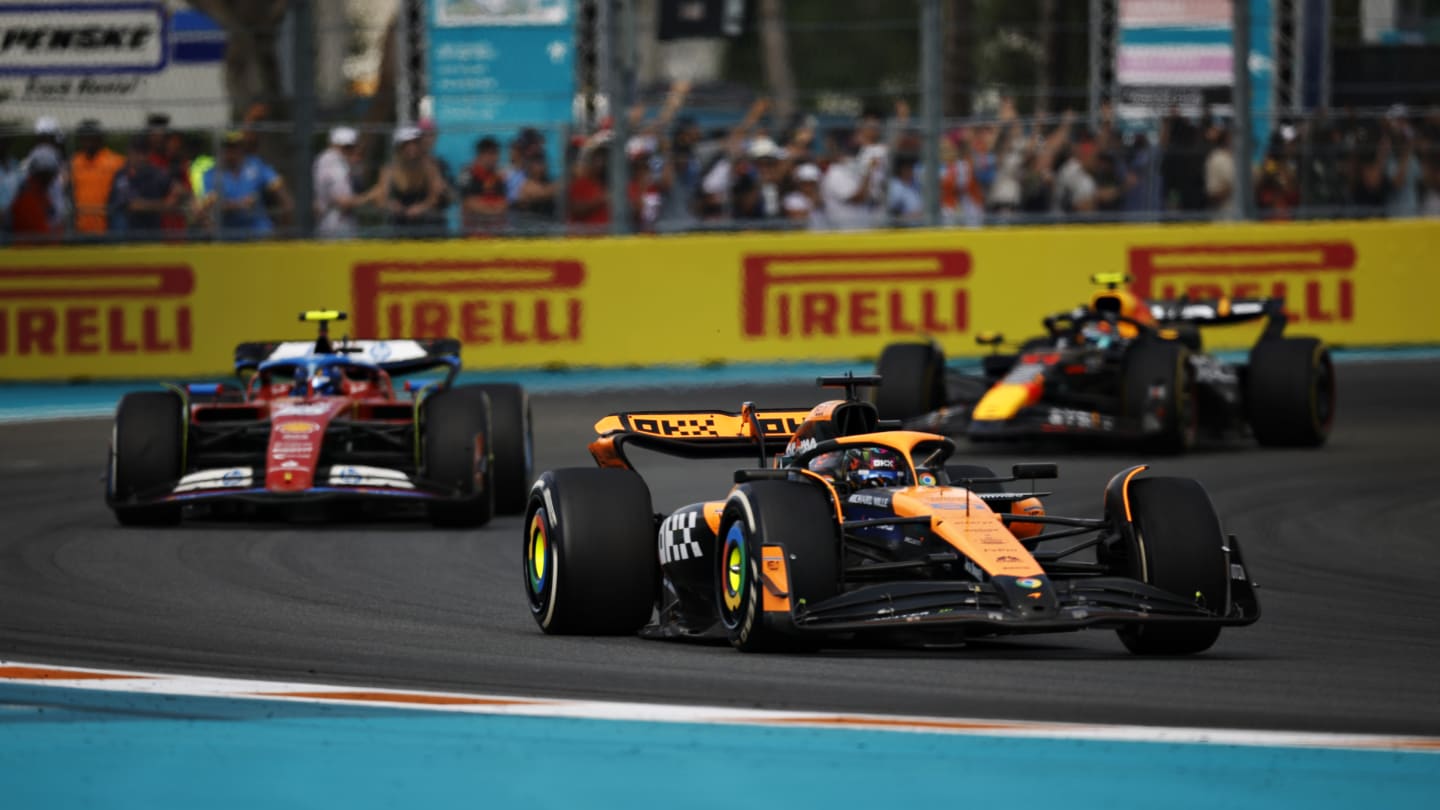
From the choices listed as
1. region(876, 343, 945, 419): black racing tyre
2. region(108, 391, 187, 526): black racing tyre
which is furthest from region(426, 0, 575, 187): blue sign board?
region(108, 391, 187, 526): black racing tyre

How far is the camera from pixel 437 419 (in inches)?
567

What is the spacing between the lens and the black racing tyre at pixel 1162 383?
58.0 feet

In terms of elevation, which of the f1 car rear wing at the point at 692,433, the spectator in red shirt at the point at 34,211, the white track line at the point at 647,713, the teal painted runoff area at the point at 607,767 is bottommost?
the white track line at the point at 647,713

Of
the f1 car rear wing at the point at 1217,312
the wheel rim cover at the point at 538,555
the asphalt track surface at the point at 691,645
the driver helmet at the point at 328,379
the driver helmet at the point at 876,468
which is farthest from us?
the f1 car rear wing at the point at 1217,312

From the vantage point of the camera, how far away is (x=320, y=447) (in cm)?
1437

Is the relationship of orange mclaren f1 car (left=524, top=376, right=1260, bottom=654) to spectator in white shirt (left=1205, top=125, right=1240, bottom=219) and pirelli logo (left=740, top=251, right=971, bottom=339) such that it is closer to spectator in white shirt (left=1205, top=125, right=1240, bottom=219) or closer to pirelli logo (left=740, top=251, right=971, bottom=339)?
pirelli logo (left=740, top=251, right=971, bottom=339)

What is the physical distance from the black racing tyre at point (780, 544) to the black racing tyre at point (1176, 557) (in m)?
1.11

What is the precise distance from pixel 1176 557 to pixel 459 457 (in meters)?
6.01

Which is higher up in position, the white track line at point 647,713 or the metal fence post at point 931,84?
the metal fence post at point 931,84

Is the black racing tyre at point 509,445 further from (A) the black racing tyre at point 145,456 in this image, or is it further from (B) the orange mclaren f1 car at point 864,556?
(B) the orange mclaren f1 car at point 864,556

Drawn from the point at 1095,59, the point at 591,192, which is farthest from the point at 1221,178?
the point at 591,192

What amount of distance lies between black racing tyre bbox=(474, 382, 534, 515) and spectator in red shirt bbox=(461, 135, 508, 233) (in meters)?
8.77

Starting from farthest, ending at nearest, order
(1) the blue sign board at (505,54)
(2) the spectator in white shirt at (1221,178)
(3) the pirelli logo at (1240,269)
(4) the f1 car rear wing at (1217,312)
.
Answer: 1. (1) the blue sign board at (505,54)
2. (3) the pirelli logo at (1240,269)
3. (2) the spectator in white shirt at (1221,178)
4. (4) the f1 car rear wing at (1217,312)

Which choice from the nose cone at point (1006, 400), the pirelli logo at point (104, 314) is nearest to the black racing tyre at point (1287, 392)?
the nose cone at point (1006, 400)
